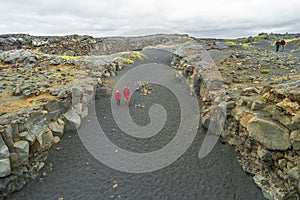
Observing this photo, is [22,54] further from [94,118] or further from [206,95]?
[206,95]

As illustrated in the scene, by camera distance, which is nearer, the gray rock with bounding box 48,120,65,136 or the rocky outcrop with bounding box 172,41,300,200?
the rocky outcrop with bounding box 172,41,300,200

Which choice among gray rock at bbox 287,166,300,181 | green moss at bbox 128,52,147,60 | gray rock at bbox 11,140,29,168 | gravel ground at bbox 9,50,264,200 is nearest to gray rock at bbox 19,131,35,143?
gray rock at bbox 11,140,29,168

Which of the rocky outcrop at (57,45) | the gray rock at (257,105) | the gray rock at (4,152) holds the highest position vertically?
the rocky outcrop at (57,45)

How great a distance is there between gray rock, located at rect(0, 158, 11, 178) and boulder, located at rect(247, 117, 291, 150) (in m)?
9.37

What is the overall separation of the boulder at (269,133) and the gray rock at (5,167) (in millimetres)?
9374

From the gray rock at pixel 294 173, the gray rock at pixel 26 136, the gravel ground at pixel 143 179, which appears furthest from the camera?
the gray rock at pixel 26 136

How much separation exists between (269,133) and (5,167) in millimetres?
9846

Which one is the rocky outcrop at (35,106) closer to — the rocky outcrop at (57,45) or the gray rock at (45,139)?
the gray rock at (45,139)

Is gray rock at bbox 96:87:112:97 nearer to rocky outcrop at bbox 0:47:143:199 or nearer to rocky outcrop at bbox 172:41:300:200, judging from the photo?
rocky outcrop at bbox 0:47:143:199

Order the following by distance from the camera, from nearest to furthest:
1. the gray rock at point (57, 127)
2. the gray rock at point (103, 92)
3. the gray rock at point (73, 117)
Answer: the gray rock at point (57, 127)
the gray rock at point (73, 117)
the gray rock at point (103, 92)

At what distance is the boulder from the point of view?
7758 mm

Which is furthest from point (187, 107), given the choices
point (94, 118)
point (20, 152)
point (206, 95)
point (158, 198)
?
point (20, 152)

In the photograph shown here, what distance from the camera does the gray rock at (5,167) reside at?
794cm

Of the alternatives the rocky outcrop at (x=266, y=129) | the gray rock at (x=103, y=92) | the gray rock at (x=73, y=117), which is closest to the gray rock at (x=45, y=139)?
the gray rock at (x=73, y=117)
